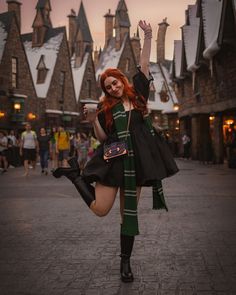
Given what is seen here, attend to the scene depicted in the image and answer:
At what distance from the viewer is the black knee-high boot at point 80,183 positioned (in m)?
4.04

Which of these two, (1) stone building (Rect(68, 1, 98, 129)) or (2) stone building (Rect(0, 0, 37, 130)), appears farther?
(1) stone building (Rect(68, 1, 98, 129))

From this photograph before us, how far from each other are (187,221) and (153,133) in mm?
3005

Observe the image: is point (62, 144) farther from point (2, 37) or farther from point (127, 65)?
point (127, 65)

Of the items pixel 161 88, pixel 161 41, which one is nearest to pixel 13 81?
pixel 161 88

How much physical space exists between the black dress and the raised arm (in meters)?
0.13

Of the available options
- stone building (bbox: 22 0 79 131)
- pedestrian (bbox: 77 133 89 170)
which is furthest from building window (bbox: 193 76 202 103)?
stone building (bbox: 22 0 79 131)

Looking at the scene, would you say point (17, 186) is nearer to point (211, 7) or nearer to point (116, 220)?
point (116, 220)

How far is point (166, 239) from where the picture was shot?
5.46 m

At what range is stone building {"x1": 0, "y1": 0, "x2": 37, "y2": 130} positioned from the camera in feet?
110

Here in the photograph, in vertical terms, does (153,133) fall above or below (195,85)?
below

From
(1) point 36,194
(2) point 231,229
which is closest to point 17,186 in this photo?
(1) point 36,194

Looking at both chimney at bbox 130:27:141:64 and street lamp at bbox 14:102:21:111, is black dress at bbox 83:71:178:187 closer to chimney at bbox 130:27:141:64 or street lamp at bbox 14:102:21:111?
street lamp at bbox 14:102:21:111

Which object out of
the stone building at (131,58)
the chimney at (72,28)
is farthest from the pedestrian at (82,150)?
the chimney at (72,28)

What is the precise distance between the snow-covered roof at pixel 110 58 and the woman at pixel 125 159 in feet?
165
